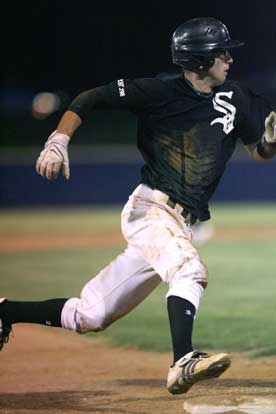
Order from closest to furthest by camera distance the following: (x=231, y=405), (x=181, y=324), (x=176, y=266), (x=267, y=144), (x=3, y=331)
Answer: (x=181, y=324), (x=176, y=266), (x=231, y=405), (x=267, y=144), (x=3, y=331)

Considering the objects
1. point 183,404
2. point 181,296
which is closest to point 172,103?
point 181,296

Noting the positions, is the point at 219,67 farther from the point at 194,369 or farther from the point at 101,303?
the point at 194,369

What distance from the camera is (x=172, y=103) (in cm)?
452

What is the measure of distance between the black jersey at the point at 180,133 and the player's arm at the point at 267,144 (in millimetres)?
198

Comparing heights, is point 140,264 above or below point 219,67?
below

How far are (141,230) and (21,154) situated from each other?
45.5ft

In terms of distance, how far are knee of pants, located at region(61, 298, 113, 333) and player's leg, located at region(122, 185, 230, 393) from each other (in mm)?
427

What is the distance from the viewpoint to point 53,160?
13.6 feet

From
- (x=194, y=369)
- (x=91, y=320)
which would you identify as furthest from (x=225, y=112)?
(x=194, y=369)

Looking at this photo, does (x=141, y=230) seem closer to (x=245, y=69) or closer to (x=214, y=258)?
(x=214, y=258)

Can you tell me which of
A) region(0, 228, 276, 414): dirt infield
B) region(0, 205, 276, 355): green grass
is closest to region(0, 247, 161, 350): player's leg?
region(0, 228, 276, 414): dirt infield

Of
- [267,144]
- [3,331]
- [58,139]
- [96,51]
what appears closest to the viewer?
[58,139]

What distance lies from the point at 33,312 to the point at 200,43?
1677mm

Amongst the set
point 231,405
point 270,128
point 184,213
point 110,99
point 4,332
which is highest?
point 110,99
